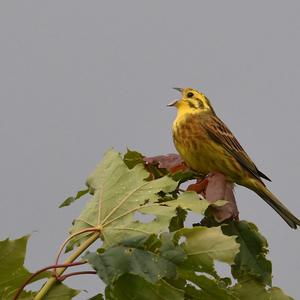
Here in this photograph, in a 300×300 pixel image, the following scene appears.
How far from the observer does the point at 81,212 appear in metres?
3.59

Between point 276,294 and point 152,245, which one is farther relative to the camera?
point 276,294

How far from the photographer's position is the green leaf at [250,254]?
12.2 feet


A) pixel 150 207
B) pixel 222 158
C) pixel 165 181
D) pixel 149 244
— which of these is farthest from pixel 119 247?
pixel 222 158

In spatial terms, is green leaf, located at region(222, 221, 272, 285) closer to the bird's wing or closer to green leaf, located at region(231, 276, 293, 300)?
green leaf, located at region(231, 276, 293, 300)

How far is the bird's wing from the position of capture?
273 inches

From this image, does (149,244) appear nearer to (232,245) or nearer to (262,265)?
(232,245)

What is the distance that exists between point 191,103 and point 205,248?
491cm

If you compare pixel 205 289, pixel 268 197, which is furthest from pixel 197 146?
pixel 205 289

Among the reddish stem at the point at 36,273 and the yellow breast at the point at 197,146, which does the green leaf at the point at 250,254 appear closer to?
the reddish stem at the point at 36,273

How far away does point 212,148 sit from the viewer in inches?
277

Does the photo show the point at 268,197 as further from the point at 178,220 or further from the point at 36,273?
the point at 36,273

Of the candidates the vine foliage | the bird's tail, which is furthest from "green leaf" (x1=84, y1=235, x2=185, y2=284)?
the bird's tail

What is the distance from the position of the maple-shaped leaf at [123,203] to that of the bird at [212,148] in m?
2.34

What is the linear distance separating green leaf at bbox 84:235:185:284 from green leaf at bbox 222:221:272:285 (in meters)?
0.90
